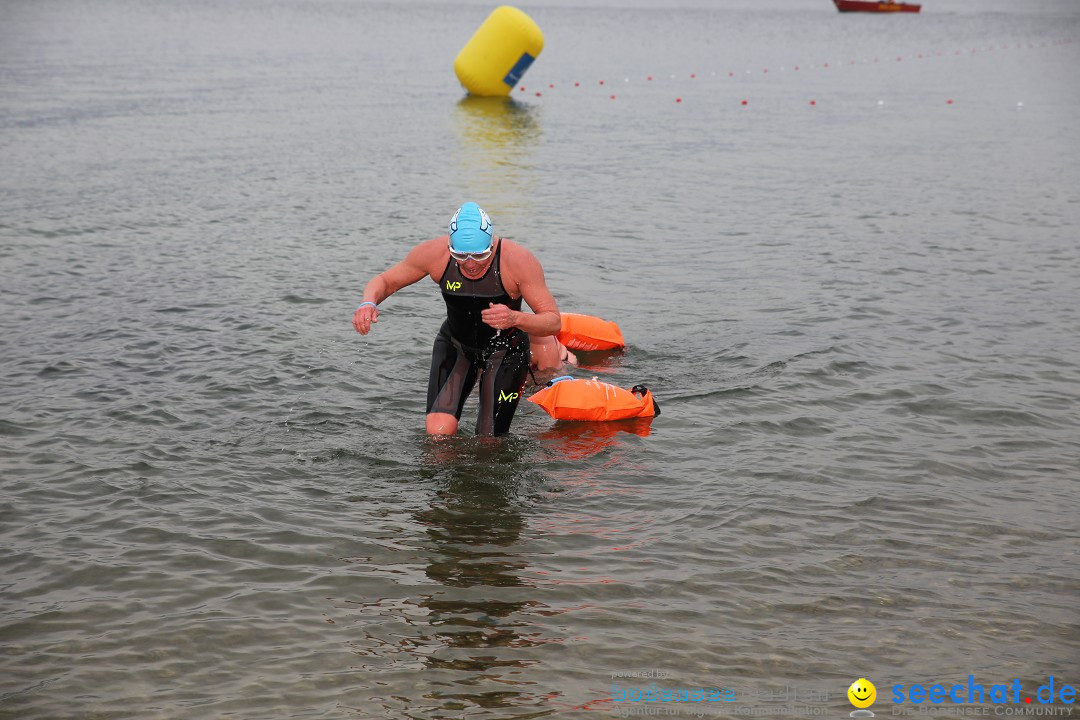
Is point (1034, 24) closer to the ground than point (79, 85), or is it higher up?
higher up

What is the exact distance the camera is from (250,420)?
971 cm

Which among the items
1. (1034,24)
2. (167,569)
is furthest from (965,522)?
(1034,24)

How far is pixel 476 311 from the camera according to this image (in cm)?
884

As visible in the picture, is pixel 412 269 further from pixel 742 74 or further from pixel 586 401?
pixel 742 74

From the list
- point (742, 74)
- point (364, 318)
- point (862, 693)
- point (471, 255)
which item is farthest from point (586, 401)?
point (742, 74)

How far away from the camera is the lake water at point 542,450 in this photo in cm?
611

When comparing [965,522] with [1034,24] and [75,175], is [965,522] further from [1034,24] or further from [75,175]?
[1034,24]

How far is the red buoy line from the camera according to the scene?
135 ft

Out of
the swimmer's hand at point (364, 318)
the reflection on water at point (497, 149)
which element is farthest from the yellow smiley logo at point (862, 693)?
the reflection on water at point (497, 149)

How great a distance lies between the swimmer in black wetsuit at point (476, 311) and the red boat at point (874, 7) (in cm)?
11287

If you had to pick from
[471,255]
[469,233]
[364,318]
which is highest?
[469,233]

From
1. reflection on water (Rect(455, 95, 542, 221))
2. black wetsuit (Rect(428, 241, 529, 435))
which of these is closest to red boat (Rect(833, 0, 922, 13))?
reflection on water (Rect(455, 95, 542, 221))

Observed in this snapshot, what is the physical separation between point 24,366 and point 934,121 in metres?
28.8

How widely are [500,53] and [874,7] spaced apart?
92163 mm
